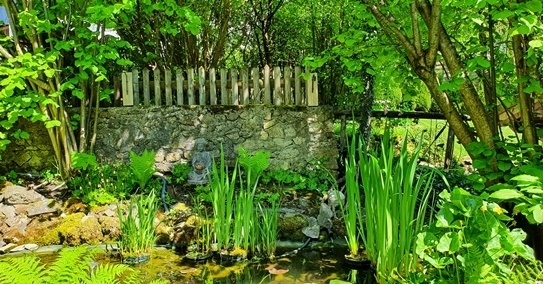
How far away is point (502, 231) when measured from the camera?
1.87 metres

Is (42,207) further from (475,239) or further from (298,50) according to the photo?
(298,50)

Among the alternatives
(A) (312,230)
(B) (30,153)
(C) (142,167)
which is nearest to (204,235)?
(A) (312,230)

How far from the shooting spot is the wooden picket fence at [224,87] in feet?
18.4

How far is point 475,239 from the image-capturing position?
1.95 m

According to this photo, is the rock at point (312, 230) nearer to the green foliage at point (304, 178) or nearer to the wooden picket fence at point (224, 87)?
the green foliage at point (304, 178)

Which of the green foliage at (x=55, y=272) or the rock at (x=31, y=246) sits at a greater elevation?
the green foliage at (x=55, y=272)

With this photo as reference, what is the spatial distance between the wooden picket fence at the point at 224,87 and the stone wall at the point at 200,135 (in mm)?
120

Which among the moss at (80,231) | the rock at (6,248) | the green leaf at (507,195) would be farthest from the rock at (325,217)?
the rock at (6,248)

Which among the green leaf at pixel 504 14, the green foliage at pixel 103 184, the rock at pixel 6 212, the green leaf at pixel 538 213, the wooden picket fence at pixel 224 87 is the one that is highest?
the green leaf at pixel 504 14

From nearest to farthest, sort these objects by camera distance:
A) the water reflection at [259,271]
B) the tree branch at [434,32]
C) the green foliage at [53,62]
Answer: the tree branch at [434,32] → the water reflection at [259,271] → the green foliage at [53,62]

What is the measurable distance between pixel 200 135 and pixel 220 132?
0.84 ft

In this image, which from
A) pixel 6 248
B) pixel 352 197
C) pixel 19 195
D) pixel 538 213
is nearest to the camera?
pixel 538 213

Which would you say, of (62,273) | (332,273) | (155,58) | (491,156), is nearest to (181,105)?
(155,58)

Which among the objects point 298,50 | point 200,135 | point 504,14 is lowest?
point 200,135
